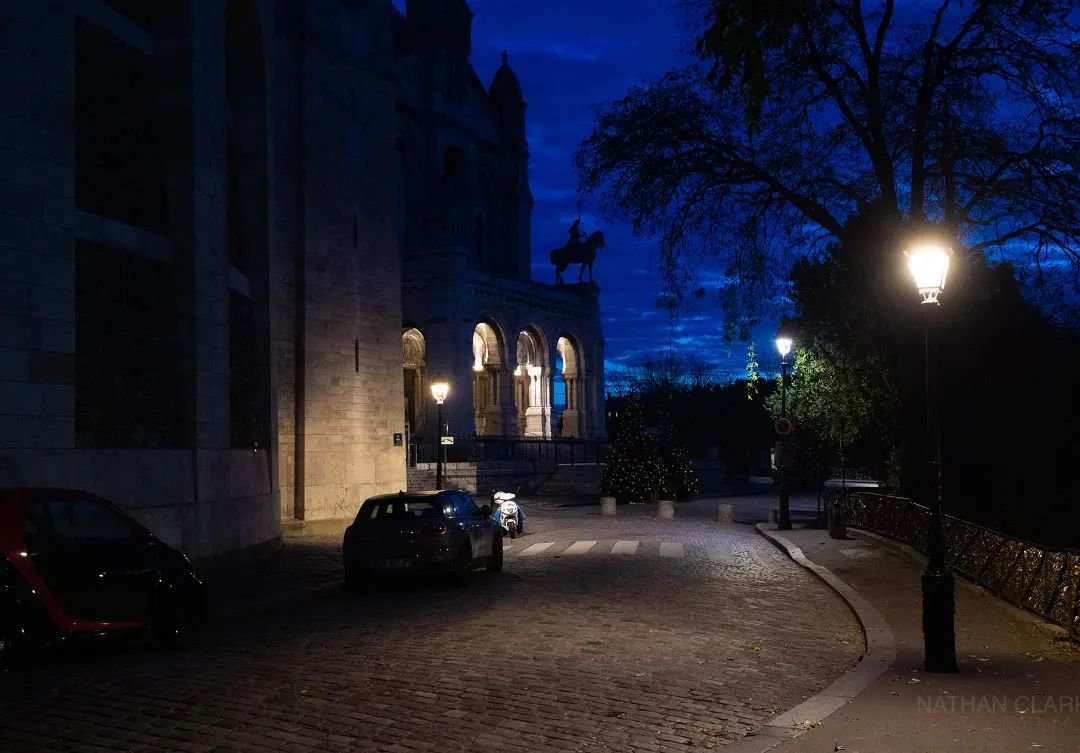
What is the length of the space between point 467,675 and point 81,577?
136 inches

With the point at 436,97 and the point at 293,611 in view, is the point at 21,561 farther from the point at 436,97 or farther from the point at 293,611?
the point at 436,97

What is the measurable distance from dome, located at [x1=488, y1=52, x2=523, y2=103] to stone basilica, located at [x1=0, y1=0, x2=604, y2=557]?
30.8 meters

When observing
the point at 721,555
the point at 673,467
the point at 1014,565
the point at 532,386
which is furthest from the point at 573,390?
the point at 1014,565

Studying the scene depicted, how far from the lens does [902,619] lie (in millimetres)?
11266

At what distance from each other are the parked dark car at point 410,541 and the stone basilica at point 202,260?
3.36 m

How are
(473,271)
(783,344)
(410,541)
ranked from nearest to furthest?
1. (410,541)
2. (783,344)
3. (473,271)

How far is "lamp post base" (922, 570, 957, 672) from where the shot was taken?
8.41 meters

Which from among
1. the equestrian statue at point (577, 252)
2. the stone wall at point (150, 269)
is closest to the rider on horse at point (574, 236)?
the equestrian statue at point (577, 252)

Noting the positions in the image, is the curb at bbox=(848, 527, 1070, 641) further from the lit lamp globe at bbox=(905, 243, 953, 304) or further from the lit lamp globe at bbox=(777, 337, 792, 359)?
the lit lamp globe at bbox=(777, 337, 792, 359)

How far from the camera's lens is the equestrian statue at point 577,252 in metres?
61.7

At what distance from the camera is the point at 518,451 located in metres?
45.0

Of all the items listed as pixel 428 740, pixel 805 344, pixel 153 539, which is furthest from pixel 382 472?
pixel 428 740

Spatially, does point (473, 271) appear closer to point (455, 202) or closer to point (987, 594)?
point (455, 202)

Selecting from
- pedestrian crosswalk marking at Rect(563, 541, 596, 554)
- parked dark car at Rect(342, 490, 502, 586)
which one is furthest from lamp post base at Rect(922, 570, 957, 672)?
pedestrian crosswalk marking at Rect(563, 541, 596, 554)
